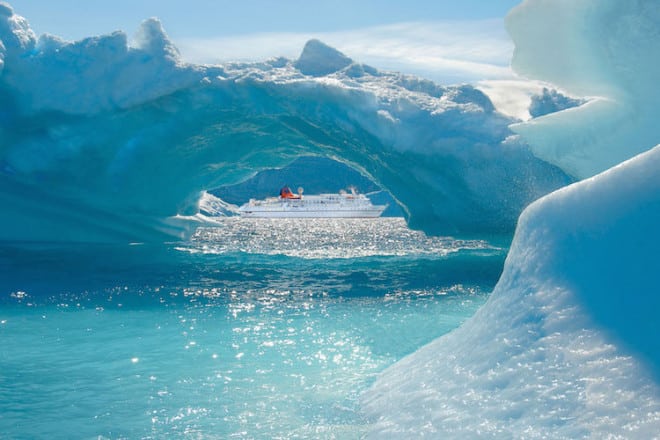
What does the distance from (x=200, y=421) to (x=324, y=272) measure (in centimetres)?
769

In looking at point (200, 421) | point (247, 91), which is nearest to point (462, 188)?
point (247, 91)

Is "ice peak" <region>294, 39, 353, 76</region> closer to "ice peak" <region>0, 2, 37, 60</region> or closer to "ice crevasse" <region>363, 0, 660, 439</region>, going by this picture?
"ice peak" <region>0, 2, 37, 60</region>

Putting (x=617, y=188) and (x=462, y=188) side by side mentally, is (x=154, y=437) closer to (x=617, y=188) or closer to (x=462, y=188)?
(x=617, y=188)

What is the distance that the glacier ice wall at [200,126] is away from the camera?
11.5 meters

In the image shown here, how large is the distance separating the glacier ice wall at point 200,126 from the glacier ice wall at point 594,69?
142 inches

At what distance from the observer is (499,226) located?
500 inches

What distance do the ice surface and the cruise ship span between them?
47.1 m

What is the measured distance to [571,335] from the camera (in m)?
2.53

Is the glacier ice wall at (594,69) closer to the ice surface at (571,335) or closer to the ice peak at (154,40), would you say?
the ice surface at (571,335)

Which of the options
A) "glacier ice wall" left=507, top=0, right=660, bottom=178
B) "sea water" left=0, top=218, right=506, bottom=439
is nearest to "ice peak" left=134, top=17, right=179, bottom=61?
"sea water" left=0, top=218, right=506, bottom=439

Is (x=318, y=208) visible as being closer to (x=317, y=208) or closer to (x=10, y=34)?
(x=317, y=208)

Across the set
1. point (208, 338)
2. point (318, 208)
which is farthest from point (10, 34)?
point (318, 208)

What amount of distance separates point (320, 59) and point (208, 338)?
8834mm

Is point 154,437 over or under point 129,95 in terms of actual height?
under
